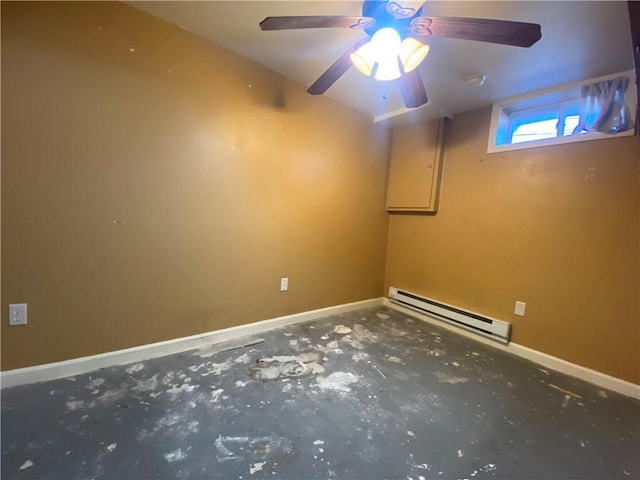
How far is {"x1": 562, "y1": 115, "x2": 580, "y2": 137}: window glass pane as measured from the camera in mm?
2159

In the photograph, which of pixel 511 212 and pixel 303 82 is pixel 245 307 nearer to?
pixel 303 82

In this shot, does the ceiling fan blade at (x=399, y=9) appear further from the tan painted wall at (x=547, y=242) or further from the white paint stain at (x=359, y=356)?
the white paint stain at (x=359, y=356)

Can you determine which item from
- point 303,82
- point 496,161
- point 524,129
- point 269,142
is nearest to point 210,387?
point 269,142

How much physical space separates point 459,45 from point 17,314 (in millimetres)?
3073

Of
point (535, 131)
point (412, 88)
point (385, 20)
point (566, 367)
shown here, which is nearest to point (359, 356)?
point (566, 367)

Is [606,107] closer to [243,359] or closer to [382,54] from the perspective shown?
[382,54]

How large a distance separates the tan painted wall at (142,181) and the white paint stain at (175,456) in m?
0.96

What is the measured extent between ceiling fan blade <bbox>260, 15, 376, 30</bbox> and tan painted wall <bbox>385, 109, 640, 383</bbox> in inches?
72.8

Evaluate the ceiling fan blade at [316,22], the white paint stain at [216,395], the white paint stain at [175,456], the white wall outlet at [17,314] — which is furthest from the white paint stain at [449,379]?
the white wall outlet at [17,314]

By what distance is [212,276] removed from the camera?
2160mm

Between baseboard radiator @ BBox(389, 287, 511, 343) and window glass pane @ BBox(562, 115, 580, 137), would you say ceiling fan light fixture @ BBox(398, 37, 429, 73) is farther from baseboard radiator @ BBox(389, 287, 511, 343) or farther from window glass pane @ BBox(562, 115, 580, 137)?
baseboard radiator @ BBox(389, 287, 511, 343)

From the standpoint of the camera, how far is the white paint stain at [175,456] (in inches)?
44.7

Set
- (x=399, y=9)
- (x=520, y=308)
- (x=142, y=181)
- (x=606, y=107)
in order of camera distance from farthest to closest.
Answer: (x=520, y=308), (x=606, y=107), (x=142, y=181), (x=399, y=9)

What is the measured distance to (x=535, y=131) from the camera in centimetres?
239
